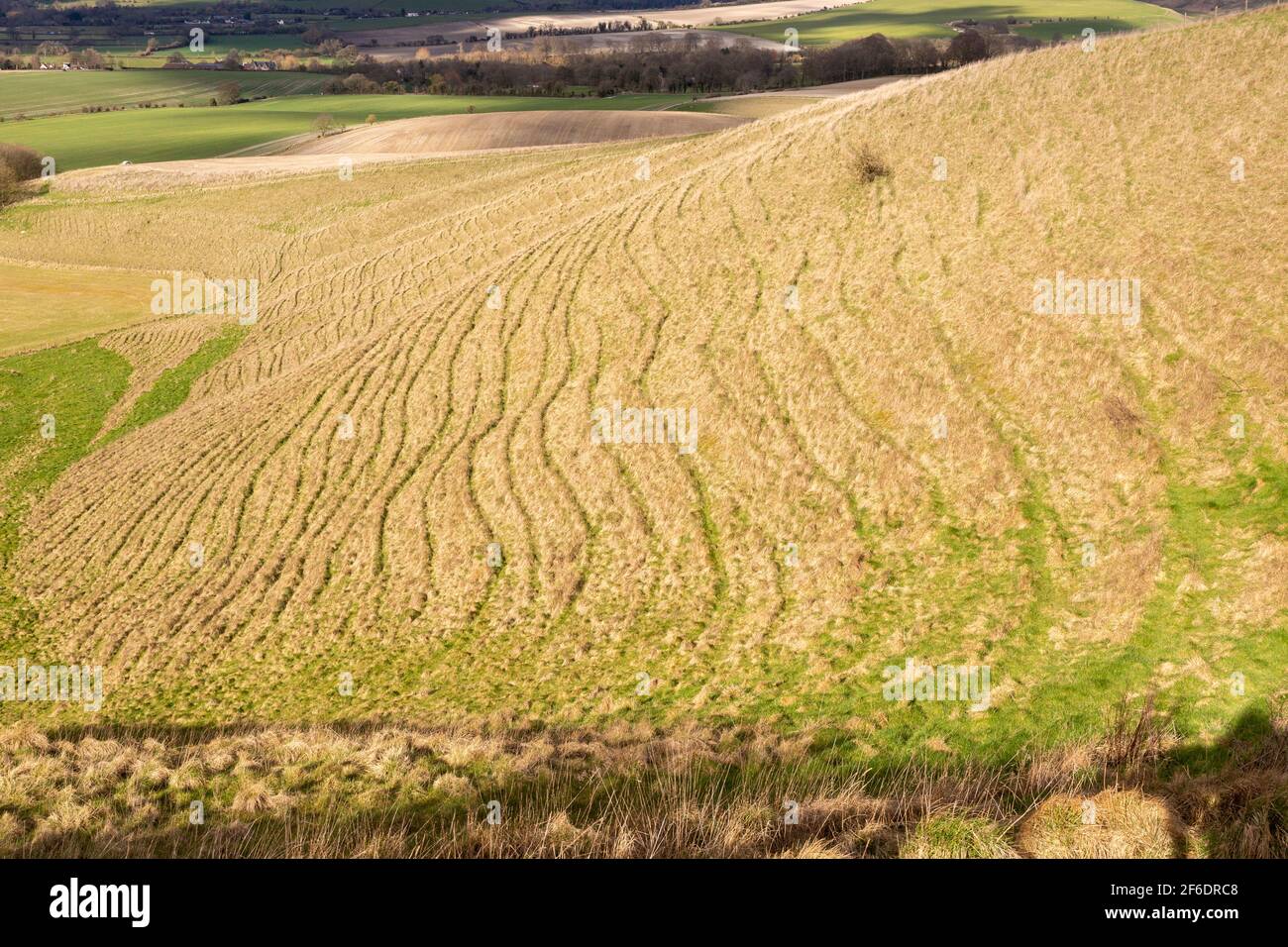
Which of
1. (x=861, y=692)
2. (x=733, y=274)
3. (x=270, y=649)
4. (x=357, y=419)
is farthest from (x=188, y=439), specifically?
(x=861, y=692)

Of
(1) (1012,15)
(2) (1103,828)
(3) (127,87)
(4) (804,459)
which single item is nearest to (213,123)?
(3) (127,87)

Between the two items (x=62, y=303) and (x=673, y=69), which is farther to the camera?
(x=673, y=69)

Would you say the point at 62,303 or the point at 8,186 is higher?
the point at 8,186

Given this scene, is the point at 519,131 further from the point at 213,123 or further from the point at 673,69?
the point at 213,123

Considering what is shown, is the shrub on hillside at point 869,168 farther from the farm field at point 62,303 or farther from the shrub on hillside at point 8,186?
the shrub on hillside at point 8,186

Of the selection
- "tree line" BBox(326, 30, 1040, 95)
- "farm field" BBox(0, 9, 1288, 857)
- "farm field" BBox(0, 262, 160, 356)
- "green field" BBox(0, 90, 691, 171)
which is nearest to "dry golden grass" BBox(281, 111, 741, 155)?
"green field" BBox(0, 90, 691, 171)

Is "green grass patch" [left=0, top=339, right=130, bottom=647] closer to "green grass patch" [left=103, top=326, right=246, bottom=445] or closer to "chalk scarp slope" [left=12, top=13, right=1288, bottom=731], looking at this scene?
"chalk scarp slope" [left=12, top=13, right=1288, bottom=731]
